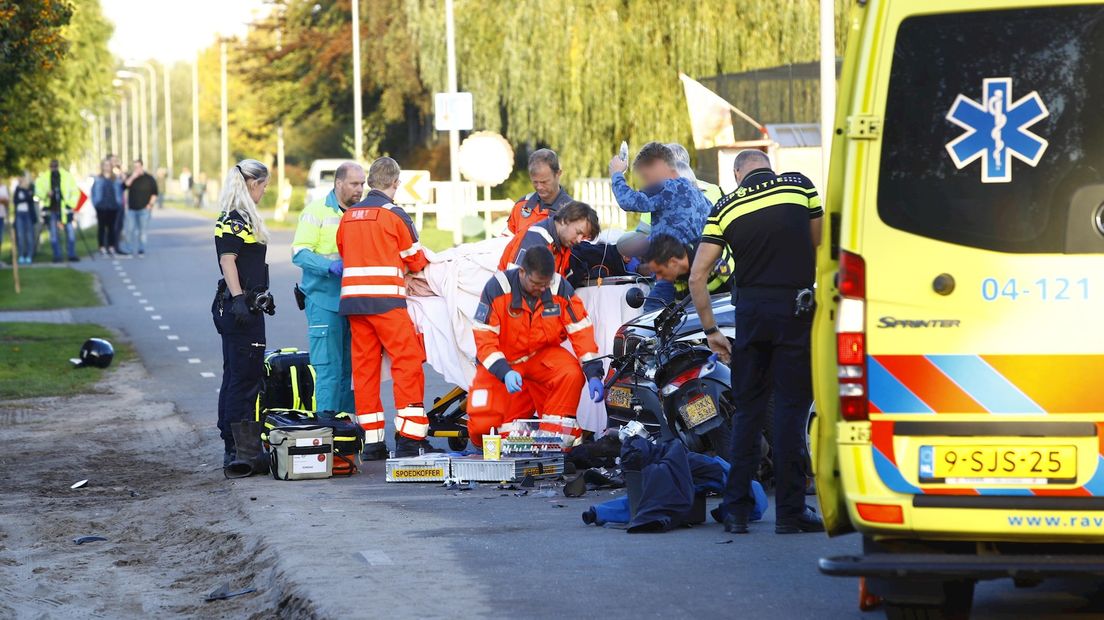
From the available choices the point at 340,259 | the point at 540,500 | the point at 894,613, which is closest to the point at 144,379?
the point at 340,259

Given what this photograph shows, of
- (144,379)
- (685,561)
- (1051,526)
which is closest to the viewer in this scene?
(1051,526)

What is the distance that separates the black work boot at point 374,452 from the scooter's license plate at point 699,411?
2.60 m

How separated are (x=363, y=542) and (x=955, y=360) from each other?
348 cm

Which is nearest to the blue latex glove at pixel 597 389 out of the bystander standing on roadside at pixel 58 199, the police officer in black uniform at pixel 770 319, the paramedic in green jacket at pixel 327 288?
the paramedic in green jacket at pixel 327 288

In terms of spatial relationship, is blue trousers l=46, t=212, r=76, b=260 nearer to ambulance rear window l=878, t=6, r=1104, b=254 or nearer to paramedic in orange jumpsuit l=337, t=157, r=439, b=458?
paramedic in orange jumpsuit l=337, t=157, r=439, b=458

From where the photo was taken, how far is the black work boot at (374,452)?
11.2 metres

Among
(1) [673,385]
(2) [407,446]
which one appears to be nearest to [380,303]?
(2) [407,446]

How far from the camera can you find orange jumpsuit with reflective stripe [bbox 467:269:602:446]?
10.4 metres

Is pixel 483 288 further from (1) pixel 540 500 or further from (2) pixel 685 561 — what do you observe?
(2) pixel 685 561

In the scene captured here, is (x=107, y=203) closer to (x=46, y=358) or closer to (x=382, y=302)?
(x=46, y=358)

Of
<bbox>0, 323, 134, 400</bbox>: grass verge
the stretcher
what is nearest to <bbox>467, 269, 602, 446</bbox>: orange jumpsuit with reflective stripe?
the stretcher

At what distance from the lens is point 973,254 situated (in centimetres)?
554

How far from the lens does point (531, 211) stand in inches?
464

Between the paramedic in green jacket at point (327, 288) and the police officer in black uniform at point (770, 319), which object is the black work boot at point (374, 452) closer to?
the paramedic in green jacket at point (327, 288)
